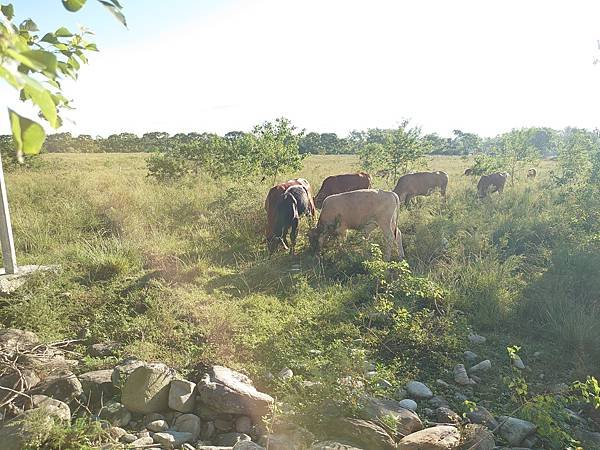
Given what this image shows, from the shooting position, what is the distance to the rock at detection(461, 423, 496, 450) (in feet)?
9.42

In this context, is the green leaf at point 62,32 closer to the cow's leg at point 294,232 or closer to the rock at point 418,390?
the rock at point 418,390

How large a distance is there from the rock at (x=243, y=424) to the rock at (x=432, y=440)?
105 cm

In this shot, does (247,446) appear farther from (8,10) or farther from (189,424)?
(8,10)

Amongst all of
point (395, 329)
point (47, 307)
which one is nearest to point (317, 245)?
point (395, 329)

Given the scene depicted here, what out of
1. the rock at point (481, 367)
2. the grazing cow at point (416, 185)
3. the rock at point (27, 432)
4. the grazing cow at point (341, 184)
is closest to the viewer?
the rock at point (27, 432)

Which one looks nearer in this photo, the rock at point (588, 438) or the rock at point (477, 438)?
the rock at point (477, 438)

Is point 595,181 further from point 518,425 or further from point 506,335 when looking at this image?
point 518,425

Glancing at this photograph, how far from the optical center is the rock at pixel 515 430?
308cm

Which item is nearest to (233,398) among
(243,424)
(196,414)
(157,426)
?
(243,424)

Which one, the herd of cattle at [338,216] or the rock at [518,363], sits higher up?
the herd of cattle at [338,216]

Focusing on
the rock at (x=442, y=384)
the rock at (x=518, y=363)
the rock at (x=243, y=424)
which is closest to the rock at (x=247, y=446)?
the rock at (x=243, y=424)

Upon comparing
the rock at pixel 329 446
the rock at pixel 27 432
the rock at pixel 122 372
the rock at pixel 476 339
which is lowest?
the rock at pixel 476 339

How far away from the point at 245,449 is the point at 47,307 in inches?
109

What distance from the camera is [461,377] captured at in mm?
3863
